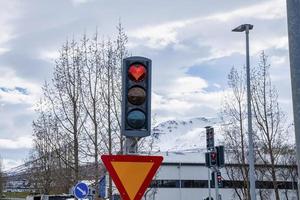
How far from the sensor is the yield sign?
8.07 m

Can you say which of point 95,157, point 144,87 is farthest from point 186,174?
point 144,87

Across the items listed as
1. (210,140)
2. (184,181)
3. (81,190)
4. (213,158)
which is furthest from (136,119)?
(184,181)

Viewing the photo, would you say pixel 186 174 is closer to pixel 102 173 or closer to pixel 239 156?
pixel 239 156

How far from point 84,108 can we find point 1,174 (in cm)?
6235

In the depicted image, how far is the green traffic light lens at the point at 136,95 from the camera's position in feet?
27.1

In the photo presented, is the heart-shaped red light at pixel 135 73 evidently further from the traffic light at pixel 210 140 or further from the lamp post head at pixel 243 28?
the traffic light at pixel 210 140

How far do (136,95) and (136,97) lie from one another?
3 centimetres

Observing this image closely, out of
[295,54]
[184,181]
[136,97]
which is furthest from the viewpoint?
[184,181]

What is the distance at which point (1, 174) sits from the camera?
8581 centimetres

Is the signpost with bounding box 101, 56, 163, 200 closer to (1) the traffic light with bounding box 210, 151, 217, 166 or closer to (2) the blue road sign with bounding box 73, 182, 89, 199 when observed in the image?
(2) the blue road sign with bounding box 73, 182, 89, 199

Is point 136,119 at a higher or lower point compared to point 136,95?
lower

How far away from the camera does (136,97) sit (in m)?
8.27

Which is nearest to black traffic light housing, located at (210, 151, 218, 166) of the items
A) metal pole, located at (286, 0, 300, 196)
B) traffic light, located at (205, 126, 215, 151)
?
traffic light, located at (205, 126, 215, 151)

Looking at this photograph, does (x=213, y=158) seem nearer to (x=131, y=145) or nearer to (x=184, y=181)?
(x=131, y=145)
